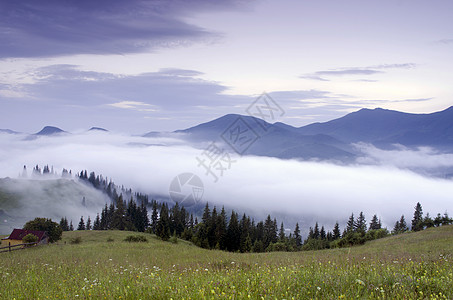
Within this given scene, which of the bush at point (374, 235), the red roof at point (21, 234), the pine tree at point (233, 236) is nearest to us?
the red roof at point (21, 234)

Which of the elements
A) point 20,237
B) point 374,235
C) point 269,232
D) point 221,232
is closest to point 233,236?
point 221,232

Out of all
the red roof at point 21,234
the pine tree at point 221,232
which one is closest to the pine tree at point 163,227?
the pine tree at point 221,232

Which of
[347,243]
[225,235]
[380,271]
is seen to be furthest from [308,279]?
[225,235]

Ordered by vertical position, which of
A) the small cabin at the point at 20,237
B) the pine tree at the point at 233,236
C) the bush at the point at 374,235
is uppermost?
the small cabin at the point at 20,237

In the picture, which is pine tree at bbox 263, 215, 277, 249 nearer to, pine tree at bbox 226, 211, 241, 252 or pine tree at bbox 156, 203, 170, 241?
pine tree at bbox 226, 211, 241, 252

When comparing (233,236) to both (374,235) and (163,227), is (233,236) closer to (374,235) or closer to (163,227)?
(163,227)

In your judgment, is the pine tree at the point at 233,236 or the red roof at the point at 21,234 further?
the pine tree at the point at 233,236

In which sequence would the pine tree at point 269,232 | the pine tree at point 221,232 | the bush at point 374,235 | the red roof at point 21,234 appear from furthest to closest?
the pine tree at point 269,232 < the pine tree at point 221,232 < the bush at point 374,235 < the red roof at point 21,234

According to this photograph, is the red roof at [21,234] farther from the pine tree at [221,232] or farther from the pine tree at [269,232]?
the pine tree at [269,232]

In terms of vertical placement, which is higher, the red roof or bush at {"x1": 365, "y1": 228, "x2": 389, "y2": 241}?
the red roof

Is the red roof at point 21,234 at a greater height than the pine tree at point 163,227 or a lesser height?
greater

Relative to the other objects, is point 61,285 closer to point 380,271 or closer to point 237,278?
point 237,278

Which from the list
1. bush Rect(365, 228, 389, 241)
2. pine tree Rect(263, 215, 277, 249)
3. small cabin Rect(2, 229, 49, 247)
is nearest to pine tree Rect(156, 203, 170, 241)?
small cabin Rect(2, 229, 49, 247)

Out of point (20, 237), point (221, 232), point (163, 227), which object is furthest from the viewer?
point (163, 227)
